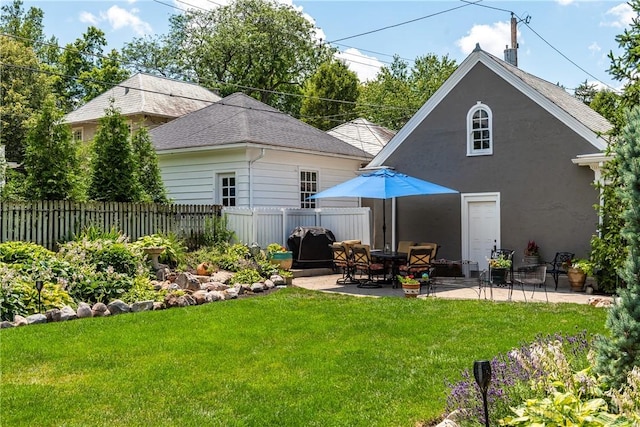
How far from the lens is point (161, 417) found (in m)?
4.19

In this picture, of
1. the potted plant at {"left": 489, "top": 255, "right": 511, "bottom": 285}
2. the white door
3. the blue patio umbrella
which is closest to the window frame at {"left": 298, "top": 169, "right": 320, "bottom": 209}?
the blue patio umbrella

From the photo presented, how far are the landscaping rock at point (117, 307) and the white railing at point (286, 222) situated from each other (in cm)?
608

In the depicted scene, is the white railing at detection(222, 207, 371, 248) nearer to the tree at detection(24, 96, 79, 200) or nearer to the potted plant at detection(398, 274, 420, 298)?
the tree at detection(24, 96, 79, 200)

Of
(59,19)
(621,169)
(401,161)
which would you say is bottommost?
(621,169)

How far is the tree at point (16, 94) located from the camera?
29.4 meters

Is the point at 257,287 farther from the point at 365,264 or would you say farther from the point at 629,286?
the point at 629,286

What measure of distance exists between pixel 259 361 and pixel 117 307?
3.52m

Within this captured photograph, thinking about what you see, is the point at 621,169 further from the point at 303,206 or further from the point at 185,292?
the point at 303,206

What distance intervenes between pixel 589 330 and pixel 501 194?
7.48 metres

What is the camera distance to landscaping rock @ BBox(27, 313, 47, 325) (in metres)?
7.45

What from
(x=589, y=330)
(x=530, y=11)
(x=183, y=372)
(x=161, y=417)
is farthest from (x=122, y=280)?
(x=530, y=11)

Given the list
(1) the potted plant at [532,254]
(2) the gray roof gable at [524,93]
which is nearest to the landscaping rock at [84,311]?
(1) the potted plant at [532,254]

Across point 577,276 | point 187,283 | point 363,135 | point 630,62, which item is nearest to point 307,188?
point 363,135

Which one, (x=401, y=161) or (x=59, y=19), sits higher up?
(x=59, y=19)
